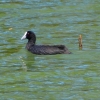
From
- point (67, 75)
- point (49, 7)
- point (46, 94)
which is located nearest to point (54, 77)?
point (67, 75)

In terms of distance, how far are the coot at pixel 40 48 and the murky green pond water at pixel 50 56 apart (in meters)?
0.13

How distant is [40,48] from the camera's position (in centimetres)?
1925

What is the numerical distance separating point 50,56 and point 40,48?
399 mm

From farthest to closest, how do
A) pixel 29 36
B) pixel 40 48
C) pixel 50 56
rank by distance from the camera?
pixel 29 36 < pixel 40 48 < pixel 50 56

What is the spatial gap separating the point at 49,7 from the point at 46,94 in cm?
1008

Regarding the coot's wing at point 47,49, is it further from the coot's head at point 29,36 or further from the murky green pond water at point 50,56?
the coot's head at point 29,36

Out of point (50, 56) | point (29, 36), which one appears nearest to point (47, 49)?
point (50, 56)

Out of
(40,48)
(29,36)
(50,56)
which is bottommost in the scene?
(50,56)

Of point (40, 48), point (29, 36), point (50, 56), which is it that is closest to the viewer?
point (50, 56)

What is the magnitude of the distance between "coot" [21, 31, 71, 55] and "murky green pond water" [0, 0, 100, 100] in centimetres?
13

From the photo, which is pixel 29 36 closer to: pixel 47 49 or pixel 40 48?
pixel 40 48

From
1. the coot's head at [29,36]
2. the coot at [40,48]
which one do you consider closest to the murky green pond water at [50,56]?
the coot at [40,48]

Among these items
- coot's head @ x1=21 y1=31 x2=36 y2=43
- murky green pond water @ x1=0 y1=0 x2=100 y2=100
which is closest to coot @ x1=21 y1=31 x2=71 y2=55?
coot's head @ x1=21 y1=31 x2=36 y2=43

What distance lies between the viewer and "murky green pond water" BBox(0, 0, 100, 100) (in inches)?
611
